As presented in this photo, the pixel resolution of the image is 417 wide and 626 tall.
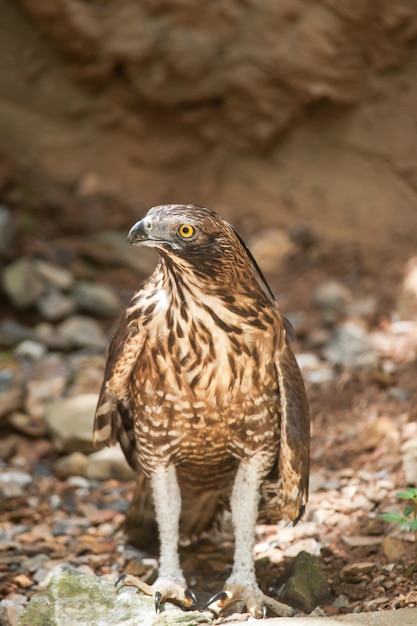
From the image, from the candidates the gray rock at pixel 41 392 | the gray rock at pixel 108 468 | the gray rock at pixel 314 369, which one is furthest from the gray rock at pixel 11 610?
the gray rock at pixel 314 369

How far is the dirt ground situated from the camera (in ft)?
13.9

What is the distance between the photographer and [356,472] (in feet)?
16.8

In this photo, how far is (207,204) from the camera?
8.45 meters

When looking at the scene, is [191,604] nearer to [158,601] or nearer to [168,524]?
[158,601]

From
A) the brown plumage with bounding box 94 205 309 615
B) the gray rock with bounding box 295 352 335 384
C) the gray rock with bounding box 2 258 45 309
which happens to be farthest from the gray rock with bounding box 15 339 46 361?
the brown plumage with bounding box 94 205 309 615

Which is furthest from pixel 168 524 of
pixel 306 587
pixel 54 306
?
pixel 54 306

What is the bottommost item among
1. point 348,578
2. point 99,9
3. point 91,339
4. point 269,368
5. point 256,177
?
point 348,578

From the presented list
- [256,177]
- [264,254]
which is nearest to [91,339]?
[264,254]

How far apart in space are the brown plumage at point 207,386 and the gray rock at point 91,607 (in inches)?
4.8

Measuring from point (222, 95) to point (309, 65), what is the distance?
3.21 feet

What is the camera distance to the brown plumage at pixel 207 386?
12.1 feet

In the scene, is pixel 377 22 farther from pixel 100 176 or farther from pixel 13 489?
pixel 13 489

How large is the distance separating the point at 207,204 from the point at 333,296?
74.1 inches

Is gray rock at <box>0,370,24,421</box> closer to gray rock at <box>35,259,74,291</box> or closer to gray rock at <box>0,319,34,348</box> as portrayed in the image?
gray rock at <box>0,319,34,348</box>
